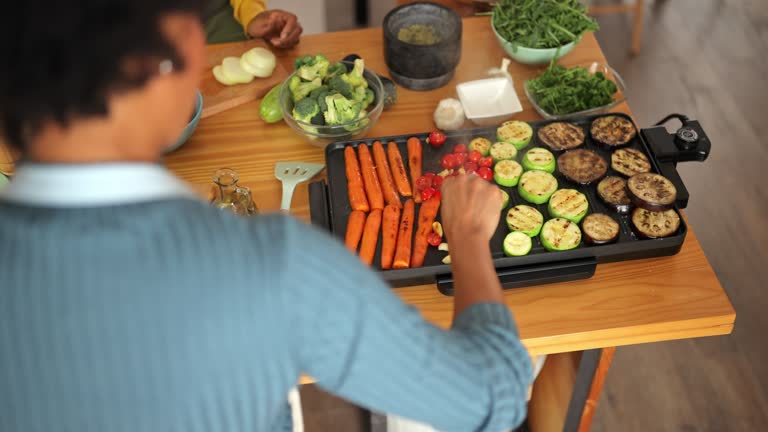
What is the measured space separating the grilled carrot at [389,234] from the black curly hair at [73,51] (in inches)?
36.7

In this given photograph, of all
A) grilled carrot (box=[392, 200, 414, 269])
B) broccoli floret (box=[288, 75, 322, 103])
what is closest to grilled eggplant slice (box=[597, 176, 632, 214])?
grilled carrot (box=[392, 200, 414, 269])

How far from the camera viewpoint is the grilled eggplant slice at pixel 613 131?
1.78 m

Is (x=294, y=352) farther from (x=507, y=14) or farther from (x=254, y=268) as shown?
(x=507, y=14)

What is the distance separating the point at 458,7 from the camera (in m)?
2.69

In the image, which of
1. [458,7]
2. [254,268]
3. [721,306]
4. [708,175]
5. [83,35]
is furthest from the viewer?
[708,175]

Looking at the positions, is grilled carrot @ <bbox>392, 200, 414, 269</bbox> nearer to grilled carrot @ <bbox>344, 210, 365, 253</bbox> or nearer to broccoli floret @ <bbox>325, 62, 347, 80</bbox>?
grilled carrot @ <bbox>344, 210, 365, 253</bbox>

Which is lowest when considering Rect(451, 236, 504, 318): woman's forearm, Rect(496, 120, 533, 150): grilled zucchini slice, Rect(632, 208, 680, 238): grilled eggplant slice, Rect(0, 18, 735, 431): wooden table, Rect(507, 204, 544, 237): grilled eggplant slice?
Rect(0, 18, 735, 431): wooden table

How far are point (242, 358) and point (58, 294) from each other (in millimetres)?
210

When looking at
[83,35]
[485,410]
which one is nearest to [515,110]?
[485,410]

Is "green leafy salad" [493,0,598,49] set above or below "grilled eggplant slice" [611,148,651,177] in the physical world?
above

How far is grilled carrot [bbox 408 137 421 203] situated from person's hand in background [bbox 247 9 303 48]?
603mm

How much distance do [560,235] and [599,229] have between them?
9cm

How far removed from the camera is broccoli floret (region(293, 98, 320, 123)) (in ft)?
6.03

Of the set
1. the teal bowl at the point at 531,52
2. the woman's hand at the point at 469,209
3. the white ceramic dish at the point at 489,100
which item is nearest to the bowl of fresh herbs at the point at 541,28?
the teal bowl at the point at 531,52
